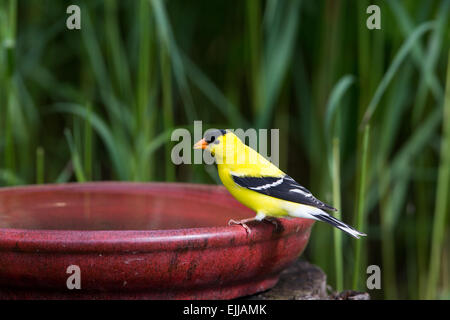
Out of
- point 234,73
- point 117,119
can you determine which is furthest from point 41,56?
point 234,73

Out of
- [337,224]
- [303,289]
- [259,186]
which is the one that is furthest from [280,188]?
[303,289]

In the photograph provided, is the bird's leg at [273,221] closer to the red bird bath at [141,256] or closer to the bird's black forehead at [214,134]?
the red bird bath at [141,256]

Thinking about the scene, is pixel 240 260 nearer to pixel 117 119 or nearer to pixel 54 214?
pixel 54 214

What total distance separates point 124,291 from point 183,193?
1.81ft

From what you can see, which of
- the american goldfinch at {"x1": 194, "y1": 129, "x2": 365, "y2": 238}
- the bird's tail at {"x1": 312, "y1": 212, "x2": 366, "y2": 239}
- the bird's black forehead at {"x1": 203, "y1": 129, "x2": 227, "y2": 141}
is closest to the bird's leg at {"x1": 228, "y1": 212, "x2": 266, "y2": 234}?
the american goldfinch at {"x1": 194, "y1": 129, "x2": 365, "y2": 238}

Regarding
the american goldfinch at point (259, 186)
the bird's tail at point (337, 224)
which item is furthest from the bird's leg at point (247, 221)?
the bird's tail at point (337, 224)

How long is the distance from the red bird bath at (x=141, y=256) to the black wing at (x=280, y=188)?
6cm

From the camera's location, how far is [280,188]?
1212 millimetres

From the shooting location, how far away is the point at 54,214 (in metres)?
1.38

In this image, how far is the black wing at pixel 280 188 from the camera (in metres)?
1.18

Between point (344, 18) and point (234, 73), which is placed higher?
point (344, 18)

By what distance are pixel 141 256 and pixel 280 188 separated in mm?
347

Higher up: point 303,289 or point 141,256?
point 141,256

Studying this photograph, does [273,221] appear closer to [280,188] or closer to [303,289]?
[280,188]
